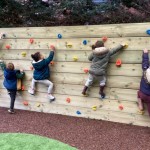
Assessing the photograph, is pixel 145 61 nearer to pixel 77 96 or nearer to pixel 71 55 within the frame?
pixel 71 55

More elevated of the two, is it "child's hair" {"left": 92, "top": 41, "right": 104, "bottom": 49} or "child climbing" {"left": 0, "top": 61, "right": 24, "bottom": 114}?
"child's hair" {"left": 92, "top": 41, "right": 104, "bottom": 49}

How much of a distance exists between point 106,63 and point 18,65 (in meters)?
2.11

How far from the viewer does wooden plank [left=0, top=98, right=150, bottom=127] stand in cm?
536

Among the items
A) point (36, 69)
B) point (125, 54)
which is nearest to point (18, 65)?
point (36, 69)

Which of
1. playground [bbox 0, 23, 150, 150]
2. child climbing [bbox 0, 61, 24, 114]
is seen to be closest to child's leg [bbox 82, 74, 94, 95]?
playground [bbox 0, 23, 150, 150]

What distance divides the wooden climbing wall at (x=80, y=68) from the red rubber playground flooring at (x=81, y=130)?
0.62ft

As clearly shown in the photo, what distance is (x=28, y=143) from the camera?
16.2ft

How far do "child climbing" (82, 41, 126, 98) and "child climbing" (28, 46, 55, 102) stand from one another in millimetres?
874

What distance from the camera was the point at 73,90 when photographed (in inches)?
235

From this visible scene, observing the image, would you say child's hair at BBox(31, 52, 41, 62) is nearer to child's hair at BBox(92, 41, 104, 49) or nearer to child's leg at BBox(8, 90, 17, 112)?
child's leg at BBox(8, 90, 17, 112)

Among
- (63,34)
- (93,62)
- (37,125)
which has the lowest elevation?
(37,125)

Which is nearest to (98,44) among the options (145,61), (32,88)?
(145,61)

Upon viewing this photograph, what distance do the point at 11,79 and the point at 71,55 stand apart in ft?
4.76

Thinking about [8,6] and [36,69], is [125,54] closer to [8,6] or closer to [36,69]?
[36,69]
